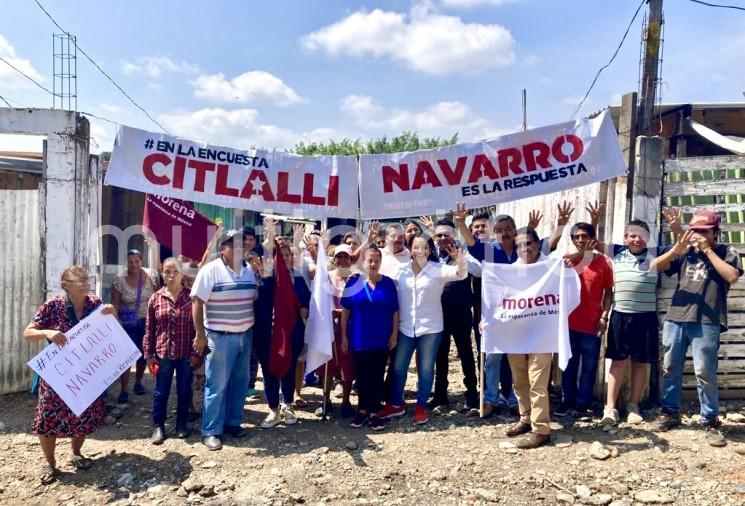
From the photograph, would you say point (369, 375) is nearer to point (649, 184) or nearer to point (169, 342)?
point (169, 342)

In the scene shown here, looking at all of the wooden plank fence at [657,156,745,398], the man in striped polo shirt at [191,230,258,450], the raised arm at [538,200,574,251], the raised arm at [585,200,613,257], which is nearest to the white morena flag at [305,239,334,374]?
the man in striped polo shirt at [191,230,258,450]

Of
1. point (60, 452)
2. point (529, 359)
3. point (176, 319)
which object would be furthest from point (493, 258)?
point (60, 452)

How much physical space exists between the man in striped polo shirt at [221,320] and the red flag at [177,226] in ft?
4.25

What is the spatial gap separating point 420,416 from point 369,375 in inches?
24.8

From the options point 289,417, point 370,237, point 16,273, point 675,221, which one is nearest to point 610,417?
point 675,221

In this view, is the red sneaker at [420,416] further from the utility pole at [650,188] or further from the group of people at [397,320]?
the utility pole at [650,188]

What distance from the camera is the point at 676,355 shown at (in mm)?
4684

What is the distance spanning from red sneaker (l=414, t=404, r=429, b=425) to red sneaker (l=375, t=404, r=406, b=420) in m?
0.17

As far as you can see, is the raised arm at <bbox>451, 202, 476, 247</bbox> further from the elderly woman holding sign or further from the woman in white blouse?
the elderly woman holding sign

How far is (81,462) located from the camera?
4.29 m

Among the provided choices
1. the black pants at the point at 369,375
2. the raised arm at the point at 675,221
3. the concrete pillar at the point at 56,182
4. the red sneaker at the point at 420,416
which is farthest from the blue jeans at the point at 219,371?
the raised arm at the point at 675,221

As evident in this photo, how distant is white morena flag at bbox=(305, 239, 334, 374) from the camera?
5.00m

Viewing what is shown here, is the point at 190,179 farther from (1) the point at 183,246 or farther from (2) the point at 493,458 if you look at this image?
(2) the point at 493,458

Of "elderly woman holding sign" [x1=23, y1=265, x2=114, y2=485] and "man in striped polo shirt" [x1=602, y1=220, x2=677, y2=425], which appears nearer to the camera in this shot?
"elderly woman holding sign" [x1=23, y1=265, x2=114, y2=485]
